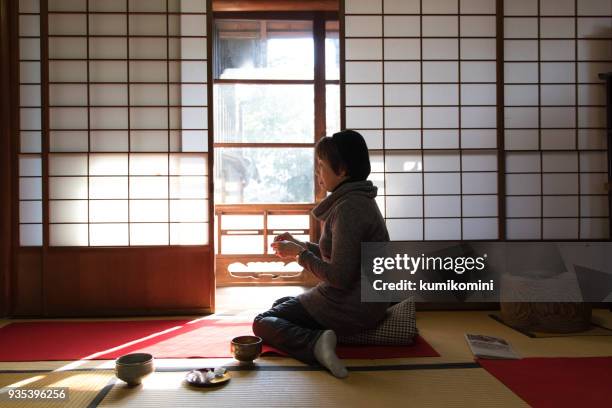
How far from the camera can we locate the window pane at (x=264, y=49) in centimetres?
550

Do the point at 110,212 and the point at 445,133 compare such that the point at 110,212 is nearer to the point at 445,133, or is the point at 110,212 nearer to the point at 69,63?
the point at 69,63

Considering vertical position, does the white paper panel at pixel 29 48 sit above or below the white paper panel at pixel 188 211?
above

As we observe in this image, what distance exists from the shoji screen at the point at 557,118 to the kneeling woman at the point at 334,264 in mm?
1919

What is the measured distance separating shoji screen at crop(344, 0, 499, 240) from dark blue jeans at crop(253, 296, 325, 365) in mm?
1523

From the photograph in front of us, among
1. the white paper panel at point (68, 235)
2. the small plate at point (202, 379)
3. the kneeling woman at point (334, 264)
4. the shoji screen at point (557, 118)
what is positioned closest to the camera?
the small plate at point (202, 379)

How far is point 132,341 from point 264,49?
3.75 meters

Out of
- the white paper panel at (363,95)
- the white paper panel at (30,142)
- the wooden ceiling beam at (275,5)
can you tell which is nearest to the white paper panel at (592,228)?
the white paper panel at (363,95)

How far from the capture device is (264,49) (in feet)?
18.1

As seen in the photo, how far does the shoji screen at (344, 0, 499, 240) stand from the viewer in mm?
3744

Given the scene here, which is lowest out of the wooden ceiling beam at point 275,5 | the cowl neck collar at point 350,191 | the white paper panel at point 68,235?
the white paper panel at point 68,235

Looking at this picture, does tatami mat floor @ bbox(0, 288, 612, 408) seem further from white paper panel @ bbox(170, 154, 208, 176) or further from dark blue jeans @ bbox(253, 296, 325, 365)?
white paper panel @ bbox(170, 154, 208, 176)

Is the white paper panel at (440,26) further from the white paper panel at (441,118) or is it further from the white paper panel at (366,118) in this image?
the white paper panel at (366,118)

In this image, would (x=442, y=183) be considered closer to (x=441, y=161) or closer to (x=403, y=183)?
(x=441, y=161)

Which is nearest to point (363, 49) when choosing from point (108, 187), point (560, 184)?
point (560, 184)
